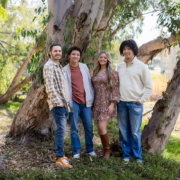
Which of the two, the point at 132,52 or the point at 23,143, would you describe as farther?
the point at 23,143

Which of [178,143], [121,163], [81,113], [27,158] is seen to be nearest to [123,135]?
[121,163]

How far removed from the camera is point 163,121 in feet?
12.7

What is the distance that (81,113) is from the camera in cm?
321

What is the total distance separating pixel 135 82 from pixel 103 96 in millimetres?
508

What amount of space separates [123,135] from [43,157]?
1319mm

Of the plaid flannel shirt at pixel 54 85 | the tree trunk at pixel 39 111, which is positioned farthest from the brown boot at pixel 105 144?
the tree trunk at pixel 39 111

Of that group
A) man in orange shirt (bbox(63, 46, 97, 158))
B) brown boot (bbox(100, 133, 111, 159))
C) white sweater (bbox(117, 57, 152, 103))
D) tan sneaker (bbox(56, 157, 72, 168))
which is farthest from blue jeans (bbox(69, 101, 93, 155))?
white sweater (bbox(117, 57, 152, 103))

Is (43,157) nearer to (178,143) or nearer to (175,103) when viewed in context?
(175,103)

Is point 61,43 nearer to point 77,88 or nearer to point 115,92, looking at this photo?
point 77,88

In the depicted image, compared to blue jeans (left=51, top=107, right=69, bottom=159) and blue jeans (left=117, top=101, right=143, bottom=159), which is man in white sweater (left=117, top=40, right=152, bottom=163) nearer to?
blue jeans (left=117, top=101, right=143, bottom=159)

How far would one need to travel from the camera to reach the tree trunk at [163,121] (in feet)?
12.7

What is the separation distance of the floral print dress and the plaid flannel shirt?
1.59 feet

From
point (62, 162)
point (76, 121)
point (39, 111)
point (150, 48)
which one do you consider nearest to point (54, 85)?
point (76, 121)

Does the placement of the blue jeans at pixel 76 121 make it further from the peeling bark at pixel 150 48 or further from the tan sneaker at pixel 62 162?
the peeling bark at pixel 150 48
